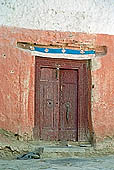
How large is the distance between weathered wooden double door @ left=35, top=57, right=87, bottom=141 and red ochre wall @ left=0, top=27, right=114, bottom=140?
28 centimetres

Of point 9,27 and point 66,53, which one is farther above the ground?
point 9,27

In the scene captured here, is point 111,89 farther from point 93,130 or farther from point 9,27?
point 9,27

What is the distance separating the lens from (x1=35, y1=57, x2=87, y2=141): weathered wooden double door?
682 cm

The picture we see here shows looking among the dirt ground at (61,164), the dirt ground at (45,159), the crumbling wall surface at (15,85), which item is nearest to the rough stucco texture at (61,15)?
the crumbling wall surface at (15,85)

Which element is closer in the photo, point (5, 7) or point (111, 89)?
point (5, 7)

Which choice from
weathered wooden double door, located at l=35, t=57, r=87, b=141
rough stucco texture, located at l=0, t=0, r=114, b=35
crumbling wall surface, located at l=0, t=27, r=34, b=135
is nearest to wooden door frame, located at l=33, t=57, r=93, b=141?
weathered wooden double door, located at l=35, t=57, r=87, b=141

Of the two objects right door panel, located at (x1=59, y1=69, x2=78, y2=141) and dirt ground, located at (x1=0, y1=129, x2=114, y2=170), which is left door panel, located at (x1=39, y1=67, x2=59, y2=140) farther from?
dirt ground, located at (x1=0, y1=129, x2=114, y2=170)

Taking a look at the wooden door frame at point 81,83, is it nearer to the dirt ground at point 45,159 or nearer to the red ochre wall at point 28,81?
the red ochre wall at point 28,81

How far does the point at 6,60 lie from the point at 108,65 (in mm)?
2088

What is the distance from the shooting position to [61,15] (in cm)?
679

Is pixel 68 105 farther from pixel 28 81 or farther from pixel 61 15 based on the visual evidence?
pixel 61 15

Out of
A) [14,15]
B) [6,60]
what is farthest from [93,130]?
[14,15]

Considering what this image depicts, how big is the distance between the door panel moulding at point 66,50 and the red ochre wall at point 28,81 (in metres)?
0.10

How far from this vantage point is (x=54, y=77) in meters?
6.96
